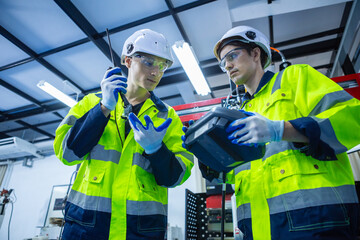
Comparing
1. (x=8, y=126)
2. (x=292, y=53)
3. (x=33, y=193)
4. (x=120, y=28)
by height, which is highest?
(x=292, y=53)

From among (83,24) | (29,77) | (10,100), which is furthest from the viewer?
(10,100)

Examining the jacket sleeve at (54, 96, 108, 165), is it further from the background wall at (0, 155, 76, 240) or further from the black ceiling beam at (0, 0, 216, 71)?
the background wall at (0, 155, 76, 240)

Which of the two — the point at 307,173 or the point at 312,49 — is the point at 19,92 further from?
the point at 312,49

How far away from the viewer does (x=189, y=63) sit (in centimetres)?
408

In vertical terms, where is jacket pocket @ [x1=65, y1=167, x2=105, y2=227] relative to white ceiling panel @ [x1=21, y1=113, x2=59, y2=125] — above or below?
below

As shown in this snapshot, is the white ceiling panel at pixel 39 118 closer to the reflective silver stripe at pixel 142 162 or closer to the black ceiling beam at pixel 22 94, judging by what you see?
the black ceiling beam at pixel 22 94

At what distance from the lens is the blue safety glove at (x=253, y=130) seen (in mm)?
939

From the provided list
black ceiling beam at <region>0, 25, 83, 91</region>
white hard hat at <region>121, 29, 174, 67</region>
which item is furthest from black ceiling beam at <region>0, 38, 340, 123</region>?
white hard hat at <region>121, 29, 174, 67</region>

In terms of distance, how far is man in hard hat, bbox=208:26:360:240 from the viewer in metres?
0.91

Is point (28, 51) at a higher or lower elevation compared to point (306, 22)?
lower

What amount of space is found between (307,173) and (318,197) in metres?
0.10

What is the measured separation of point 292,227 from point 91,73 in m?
5.78

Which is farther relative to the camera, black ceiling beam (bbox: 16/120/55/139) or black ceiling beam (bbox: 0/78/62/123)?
black ceiling beam (bbox: 16/120/55/139)

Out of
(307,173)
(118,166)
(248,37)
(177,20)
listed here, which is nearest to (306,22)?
(177,20)
